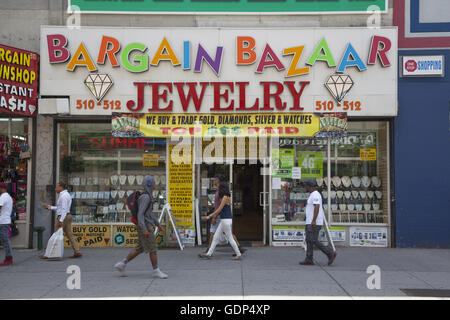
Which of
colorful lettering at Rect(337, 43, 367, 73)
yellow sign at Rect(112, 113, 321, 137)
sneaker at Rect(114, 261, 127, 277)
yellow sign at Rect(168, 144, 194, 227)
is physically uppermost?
colorful lettering at Rect(337, 43, 367, 73)

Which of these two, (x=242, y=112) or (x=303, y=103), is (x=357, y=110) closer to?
(x=303, y=103)

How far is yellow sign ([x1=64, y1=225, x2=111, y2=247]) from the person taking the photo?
36.9ft

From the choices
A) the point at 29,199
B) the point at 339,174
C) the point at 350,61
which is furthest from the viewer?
the point at 339,174

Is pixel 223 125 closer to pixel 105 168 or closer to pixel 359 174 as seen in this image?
pixel 105 168

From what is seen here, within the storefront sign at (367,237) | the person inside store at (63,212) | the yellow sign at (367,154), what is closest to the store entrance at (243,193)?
→ the storefront sign at (367,237)

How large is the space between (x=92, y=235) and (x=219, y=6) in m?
6.68

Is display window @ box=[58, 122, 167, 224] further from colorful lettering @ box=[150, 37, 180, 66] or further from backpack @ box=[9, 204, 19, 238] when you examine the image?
colorful lettering @ box=[150, 37, 180, 66]

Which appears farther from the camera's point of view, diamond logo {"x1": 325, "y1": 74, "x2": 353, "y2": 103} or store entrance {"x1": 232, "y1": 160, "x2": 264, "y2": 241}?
store entrance {"x1": 232, "y1": 160, "x2": 264, "y2": 241}

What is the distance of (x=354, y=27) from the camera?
10961mm

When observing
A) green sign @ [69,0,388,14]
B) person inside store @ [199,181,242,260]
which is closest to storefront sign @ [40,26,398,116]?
green sign @ [69,0,388,14]

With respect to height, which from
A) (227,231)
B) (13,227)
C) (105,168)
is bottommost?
(13,227)

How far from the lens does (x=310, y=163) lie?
37.7 ft

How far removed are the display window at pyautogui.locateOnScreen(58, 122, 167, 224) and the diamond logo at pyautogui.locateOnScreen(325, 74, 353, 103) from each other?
14.9 ft

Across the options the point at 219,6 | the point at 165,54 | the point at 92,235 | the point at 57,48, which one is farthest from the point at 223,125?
the point at 57,48
